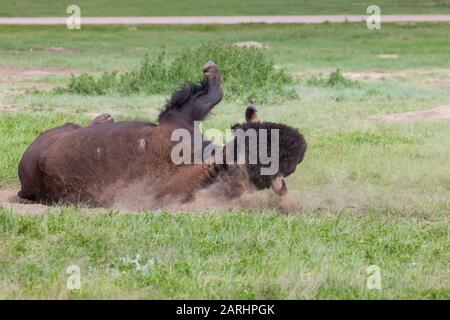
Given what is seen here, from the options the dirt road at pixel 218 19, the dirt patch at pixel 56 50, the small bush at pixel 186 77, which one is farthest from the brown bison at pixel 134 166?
the dirt road at pixel 218 19

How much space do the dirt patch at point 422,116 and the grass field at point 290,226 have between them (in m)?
0.19

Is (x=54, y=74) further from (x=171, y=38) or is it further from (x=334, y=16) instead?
(x=334, y=16)

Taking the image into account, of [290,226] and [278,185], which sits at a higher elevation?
[278,185]

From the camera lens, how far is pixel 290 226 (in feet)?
20.7

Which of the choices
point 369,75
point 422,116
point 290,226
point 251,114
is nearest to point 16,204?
point 251,114

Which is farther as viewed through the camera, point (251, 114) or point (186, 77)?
point (186, 77)

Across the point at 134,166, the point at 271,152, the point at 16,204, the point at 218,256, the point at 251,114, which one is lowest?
the point at 16,204

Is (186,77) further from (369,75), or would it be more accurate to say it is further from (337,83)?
(369,75)

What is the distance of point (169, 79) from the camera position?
16.0 meters

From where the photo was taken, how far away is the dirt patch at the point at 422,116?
40.4 feet

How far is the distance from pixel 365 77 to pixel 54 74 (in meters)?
6.56

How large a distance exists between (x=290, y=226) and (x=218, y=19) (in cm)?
3045

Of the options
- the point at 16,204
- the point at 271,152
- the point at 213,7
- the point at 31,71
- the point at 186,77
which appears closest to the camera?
the point at 271,152

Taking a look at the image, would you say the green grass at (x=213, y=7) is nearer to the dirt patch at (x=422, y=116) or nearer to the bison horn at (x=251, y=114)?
the dirt patch at (x=422, y=116)
